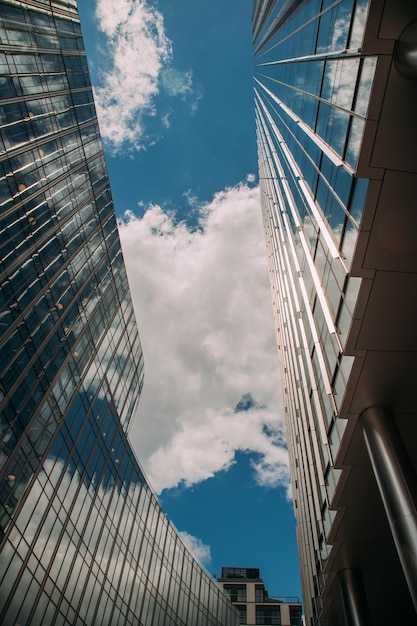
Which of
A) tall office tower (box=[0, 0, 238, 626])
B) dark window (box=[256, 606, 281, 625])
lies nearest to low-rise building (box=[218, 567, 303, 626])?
dark window (box=[256, 606, 281, 625])

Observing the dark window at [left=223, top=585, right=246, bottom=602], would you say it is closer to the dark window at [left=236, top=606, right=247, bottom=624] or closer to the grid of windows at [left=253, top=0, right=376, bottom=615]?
the dark window at [left=236, top=606, right=247, bottom=624]

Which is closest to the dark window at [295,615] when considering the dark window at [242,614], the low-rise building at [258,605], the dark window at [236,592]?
the low-rise building at [258,605]

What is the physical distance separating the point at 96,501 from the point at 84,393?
9.30 metres

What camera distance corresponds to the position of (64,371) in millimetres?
30797

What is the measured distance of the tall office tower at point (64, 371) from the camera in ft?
77.6

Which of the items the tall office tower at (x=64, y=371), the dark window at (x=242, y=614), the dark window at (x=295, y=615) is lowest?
the dark window at (x=295, y=615)

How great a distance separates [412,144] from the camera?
9.83 meters

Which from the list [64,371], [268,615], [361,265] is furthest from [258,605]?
[361,265]

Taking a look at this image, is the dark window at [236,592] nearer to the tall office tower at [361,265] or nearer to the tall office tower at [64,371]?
the tall office tower at [64,371]

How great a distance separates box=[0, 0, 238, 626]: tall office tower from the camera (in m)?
23.7

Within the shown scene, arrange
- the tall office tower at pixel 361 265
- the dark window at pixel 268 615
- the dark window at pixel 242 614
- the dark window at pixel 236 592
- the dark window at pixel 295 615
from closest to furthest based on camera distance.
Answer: the tall office tower at pixel 361 265 → the dark window at pixel 268 615 → the dark window at pixel 295 615 → the dark window at pixel 242 614 → the dark window at pixel 236 592

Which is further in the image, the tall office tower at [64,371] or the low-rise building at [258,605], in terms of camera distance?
the low-rise building at [258,605]

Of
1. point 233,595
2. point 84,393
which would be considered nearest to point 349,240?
point 84,393

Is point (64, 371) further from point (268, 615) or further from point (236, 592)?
point (236, 592)
